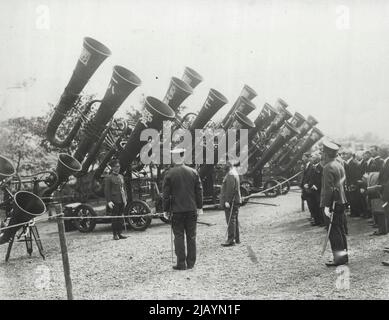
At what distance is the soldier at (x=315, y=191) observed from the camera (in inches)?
A: 335

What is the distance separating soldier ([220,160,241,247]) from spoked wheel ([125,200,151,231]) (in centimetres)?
210

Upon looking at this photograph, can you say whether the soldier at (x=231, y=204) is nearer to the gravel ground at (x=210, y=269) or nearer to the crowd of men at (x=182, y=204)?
the gravel ground at (x=210, y=269)

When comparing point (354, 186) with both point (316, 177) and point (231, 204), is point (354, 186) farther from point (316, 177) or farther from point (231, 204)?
point (231, 204)

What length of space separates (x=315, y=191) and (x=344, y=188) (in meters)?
0.57

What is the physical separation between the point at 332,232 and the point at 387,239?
1.80 metres

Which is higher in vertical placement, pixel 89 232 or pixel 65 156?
pixel 65 156

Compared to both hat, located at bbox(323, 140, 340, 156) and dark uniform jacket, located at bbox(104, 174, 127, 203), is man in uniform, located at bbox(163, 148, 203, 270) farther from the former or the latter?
dark uniform jacket, located at bbox(104, 174, 127, 203)

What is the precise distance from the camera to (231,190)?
7195 mm

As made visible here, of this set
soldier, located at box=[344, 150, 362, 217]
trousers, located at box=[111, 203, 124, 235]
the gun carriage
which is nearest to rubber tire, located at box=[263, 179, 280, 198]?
the gun carriage

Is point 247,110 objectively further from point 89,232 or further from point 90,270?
point 90,270
